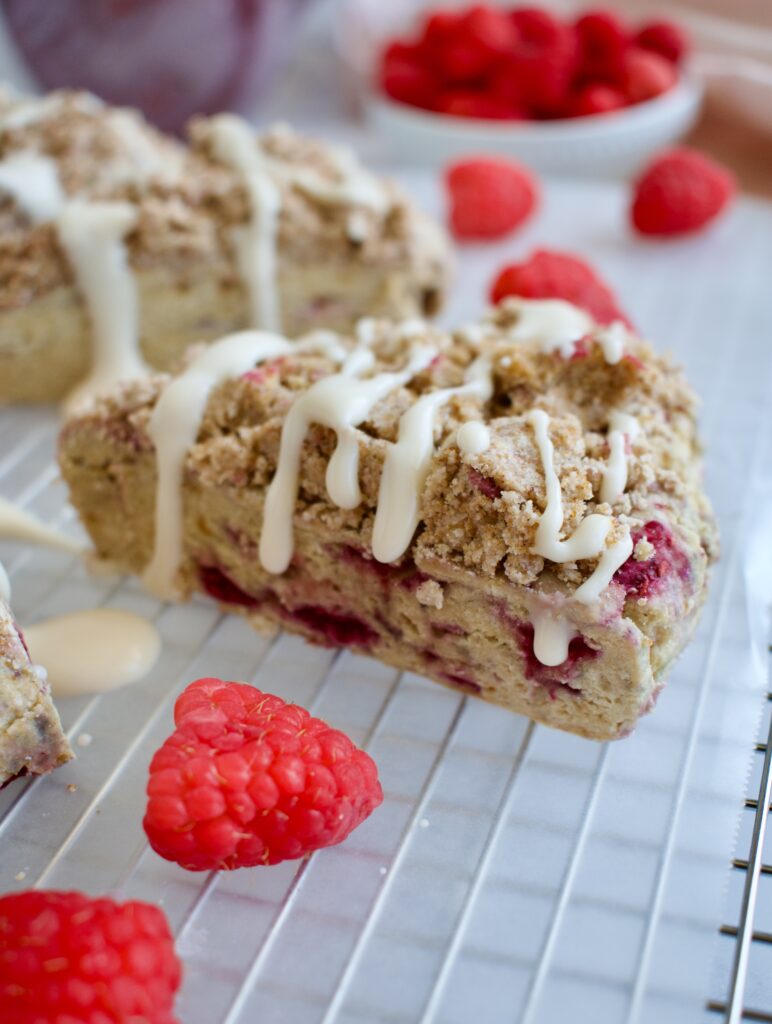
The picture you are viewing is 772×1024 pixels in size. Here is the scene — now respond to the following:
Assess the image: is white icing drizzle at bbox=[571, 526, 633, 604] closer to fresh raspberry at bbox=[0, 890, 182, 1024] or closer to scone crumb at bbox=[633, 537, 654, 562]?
scone crumb at bbox=[633, 537, 654, 562]

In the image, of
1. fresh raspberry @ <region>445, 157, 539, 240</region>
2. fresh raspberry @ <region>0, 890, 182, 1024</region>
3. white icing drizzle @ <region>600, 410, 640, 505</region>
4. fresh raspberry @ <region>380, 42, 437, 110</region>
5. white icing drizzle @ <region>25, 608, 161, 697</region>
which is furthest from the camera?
fresh raspberry @ <region>380, 42, 437, 110</region>

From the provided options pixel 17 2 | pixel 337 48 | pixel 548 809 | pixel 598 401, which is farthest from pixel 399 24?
pixel 548 809

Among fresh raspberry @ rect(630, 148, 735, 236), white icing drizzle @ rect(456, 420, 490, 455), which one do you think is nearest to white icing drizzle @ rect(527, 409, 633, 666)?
white icing drizzle @ rect(456, 420, 490, 455)

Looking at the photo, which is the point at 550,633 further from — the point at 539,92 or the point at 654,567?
the point at 539,92

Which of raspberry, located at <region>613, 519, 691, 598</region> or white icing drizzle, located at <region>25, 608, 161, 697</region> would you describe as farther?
white icing drizzle, located at <region>25, 608, 161, 697</region>

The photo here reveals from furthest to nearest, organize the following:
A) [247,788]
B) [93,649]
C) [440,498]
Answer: [93,649] < [440,498] < [247,788]

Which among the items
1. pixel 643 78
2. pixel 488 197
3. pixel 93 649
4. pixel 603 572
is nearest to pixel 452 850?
pixel 603 572

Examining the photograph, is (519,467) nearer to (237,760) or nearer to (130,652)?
(237,760)
